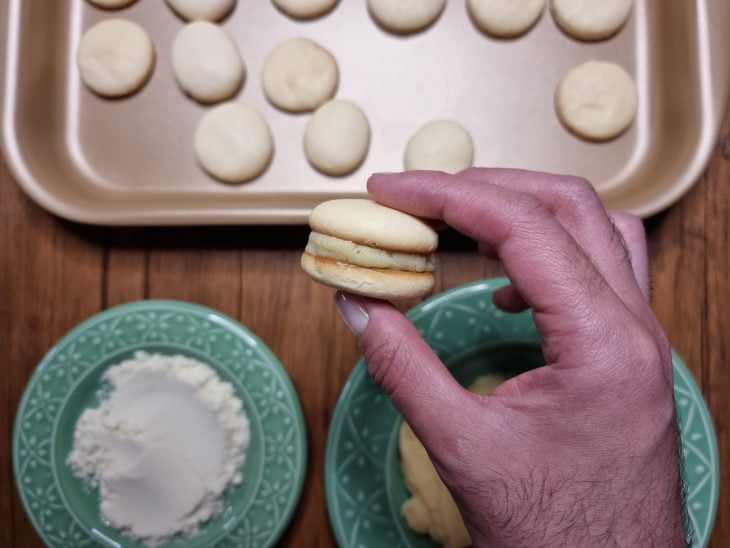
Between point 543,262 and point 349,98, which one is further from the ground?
point 349,98

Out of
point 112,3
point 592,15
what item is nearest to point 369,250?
point 592,15

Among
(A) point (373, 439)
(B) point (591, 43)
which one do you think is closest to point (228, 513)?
(A) point (373, 439)

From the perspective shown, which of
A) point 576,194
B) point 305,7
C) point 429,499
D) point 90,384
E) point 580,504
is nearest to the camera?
point 580,504

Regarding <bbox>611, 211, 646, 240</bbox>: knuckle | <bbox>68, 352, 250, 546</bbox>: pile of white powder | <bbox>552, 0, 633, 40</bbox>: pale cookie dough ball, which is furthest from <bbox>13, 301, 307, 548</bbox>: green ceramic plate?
<bbox>552, 0, 633, 40</bbox>: pale cookie dough ball

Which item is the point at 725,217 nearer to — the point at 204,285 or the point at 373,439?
the point at 373,439

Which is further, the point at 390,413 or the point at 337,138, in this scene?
the point at 337,138

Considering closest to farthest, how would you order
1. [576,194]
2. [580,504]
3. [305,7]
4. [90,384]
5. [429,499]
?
[580,504] < [576,194] < [429,499] < [90,384] < [305,7]

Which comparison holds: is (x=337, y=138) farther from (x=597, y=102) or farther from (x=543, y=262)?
(x=543, y=262)
